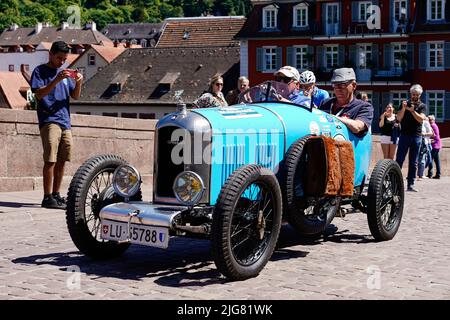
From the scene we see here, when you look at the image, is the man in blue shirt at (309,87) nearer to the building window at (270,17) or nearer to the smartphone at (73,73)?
the smartphone at (73,73)

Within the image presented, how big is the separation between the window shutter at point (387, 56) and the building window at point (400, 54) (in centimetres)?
31

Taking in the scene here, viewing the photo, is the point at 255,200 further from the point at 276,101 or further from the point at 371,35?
the point at 371,35

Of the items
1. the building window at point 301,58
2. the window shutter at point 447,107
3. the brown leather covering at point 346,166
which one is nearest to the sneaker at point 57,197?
the brown leather covering at point 346,166

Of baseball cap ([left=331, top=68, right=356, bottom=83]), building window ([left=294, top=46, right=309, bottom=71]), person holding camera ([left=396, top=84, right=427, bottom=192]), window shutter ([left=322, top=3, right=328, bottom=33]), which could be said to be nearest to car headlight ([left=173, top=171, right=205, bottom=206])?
baseball cap ([left=331, top=68, right=356, bottom=83])

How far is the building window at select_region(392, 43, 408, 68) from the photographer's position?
215 ft

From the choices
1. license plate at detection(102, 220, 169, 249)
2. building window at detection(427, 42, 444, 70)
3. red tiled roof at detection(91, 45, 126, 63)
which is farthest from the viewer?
red tiled roof at detection(91, 45, 126, 63)

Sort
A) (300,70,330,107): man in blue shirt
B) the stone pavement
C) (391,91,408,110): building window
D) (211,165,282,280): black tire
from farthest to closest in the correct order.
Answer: (391,91,408,110): building window
(300,70,330,107): man in blue shirt
(211,165,282,280): black tire
the stone pavement

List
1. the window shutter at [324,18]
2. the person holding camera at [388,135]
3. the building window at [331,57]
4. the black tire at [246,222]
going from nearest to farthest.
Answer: the black tire at [246,222]
the person holding camera at [388,135]
the building window at [331,57]
the window shutter at [324,18]

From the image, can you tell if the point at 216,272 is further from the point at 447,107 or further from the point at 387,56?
the point at 387,56

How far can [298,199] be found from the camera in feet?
26.9

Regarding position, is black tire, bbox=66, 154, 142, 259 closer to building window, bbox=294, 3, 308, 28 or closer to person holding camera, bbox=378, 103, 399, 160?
person holding camera, bbox=378, 103, 399, 160

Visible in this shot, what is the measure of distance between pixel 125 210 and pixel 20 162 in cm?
640

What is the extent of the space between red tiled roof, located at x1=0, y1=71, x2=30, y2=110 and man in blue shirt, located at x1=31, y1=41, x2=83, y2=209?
→ 90929mm

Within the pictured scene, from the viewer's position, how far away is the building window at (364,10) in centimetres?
6731
